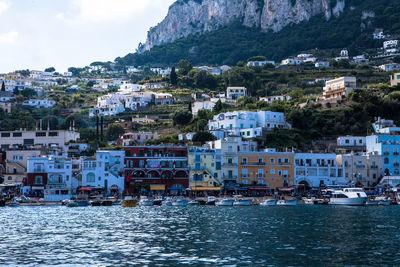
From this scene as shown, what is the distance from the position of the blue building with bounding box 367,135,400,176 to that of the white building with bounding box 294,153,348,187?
7109 mm

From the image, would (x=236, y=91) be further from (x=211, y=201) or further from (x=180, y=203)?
(x=180, y=203)

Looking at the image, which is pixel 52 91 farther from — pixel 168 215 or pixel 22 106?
pixel 168 215

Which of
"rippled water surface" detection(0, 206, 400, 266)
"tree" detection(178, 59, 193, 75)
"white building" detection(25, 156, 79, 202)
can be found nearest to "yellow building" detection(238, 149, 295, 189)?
"white building" detection(25, 156, 79, 202)

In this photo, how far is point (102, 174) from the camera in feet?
279

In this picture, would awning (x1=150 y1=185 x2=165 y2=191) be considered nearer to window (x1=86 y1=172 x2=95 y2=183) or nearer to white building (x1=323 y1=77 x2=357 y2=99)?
window (x1=86 y1=172 x2=95 y2=183)

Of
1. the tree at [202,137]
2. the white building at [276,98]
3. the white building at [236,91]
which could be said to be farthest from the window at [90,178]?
the white building at [236,91]

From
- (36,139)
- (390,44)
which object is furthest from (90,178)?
(390,44)

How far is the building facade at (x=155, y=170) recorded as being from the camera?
85.7 metres

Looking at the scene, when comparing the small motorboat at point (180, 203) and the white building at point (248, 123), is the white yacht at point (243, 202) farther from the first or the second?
the white building at point (248, 123)

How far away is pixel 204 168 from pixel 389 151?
30.5m

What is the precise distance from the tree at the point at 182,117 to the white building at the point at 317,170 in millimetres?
32804

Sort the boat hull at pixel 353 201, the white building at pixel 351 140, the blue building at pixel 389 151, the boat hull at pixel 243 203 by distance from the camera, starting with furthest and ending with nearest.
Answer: the white building at pixel 351 140 → the blue building at pixel 389 151 → the boat hull at pixel 243 203 → the boat hull at pixel 353 201

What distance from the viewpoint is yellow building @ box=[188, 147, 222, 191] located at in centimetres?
8606

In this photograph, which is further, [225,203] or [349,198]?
[225,203]
